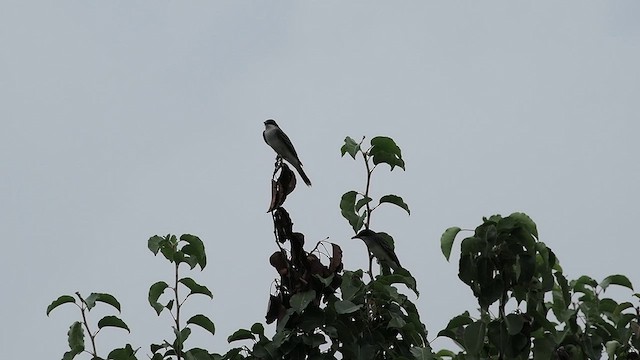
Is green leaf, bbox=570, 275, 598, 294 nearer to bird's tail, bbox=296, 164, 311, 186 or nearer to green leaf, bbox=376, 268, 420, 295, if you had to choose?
green leaf, bbox=376, 268, 420, 295

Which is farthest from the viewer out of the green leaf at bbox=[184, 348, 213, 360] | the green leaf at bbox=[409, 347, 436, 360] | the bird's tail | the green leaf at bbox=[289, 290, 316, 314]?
the bird's tail

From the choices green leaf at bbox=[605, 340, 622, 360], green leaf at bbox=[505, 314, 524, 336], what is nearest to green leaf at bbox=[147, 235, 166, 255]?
green leaf at bbox=[505, 314, 524, 336]

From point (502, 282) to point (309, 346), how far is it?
109 cm

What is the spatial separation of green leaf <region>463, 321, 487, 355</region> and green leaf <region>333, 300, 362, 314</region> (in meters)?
0.63

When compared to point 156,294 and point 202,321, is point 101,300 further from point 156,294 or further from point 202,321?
point 202,321

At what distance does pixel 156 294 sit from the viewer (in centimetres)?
554

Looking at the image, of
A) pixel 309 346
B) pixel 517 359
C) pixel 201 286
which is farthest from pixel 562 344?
pixel 201 286

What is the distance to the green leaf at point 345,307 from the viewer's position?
511 cm

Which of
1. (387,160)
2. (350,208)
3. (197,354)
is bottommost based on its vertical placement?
(197,354)

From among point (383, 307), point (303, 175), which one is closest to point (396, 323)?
point (383, 307)

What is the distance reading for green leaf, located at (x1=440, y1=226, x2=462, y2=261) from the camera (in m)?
4.70

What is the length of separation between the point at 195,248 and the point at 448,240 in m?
1.48

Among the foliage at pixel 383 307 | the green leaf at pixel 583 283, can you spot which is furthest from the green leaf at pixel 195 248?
the green leaf at pixel 583 283

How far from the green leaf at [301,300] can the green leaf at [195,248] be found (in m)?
0.60
